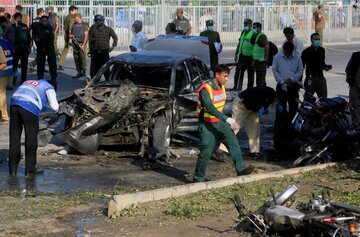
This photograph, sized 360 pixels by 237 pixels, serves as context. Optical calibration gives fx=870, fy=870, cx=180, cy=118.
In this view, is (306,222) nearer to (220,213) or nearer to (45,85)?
(220,213)

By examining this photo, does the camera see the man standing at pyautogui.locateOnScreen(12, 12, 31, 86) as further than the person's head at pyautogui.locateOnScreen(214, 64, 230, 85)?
Yes

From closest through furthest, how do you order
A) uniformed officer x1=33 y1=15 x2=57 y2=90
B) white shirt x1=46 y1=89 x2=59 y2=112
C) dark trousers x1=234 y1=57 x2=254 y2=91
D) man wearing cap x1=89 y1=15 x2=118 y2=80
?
white shirt x1=46 y1=89 x2=59 y2=112 < dark trousers x1=234 y1=57 x2=254 y2=91 < man wearing cap x1=89 y1=15 x2=118 y2=80 < uniformed officer x1=33 y1=15 x2=57 y2=90

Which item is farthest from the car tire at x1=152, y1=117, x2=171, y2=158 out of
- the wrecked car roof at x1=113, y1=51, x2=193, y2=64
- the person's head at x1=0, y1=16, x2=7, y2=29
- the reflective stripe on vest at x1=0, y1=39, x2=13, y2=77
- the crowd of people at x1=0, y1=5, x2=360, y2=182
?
the person's head at x1=0, y1=16, x2=7, y2=29

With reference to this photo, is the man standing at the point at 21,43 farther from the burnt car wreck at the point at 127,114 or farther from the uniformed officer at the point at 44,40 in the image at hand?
the burnt car wreck at the point at 127,114

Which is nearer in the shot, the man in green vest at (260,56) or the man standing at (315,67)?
the man standing at (315,67)

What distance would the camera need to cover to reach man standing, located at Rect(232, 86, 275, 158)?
42.7 feet

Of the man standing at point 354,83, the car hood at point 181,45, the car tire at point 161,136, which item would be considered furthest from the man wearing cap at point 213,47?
the car tire at point 161,136

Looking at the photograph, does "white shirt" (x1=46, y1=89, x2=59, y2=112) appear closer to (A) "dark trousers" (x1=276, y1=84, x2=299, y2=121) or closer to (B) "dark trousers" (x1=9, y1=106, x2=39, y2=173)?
(B) "dark trousers" (x1=9, y1=106, x2=39, y2=173)

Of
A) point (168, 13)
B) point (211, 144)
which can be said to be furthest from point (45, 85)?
point (168, 13)

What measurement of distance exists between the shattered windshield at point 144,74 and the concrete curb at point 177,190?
3.33 meters

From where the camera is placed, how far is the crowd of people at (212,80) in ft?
36.3

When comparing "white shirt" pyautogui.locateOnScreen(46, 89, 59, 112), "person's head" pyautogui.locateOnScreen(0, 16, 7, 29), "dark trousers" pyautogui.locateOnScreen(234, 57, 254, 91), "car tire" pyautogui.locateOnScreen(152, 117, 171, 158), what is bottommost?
"car tire" pyautogui.locateOnScreen(152, 117, 171, 158)

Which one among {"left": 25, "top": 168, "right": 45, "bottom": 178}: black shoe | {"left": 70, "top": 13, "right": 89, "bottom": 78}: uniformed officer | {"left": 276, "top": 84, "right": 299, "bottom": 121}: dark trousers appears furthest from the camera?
{"left": 70, "top": 13, "right": 89, "bottom": 78}: uniformed officer

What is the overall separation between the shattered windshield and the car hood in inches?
158
